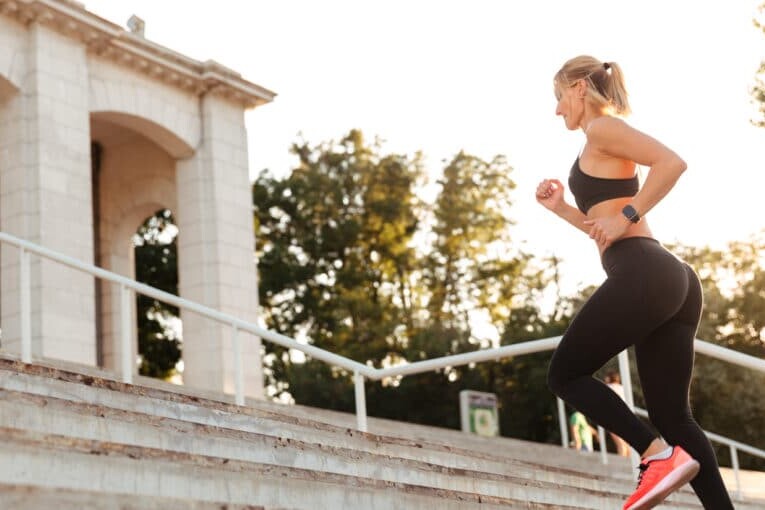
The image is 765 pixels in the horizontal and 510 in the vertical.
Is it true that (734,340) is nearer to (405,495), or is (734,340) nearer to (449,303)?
(449,303)

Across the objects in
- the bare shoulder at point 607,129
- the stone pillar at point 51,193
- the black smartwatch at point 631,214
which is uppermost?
the stone pillar at point 51,193

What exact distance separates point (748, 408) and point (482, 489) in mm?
31585

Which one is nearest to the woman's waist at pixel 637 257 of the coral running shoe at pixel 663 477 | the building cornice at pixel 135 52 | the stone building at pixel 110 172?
the coral running shoe at pixel 663 477

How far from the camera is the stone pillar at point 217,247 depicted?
64.2 ft

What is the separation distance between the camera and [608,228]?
4.15m

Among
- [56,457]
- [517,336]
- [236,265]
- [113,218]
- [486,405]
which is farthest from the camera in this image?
[517,336]

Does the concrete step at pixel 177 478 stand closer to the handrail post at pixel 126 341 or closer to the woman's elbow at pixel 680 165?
the woman's elbow at pixel 680 165

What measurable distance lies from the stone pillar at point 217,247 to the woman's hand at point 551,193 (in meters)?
15.0

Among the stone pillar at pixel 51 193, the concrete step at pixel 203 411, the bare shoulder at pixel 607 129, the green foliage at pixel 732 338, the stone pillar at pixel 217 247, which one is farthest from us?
the green foliage at pixel 732 338

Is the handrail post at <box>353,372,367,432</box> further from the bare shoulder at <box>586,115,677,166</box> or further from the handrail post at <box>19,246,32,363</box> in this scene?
the bare shoulder at <box>586,115,677,166</box>

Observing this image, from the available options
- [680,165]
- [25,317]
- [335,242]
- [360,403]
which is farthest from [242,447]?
[335,242]

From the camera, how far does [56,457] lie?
375 cm

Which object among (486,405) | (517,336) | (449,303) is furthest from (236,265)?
(449,303)

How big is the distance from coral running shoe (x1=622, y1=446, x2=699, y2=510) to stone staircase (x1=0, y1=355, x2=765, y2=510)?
119 centimetres
